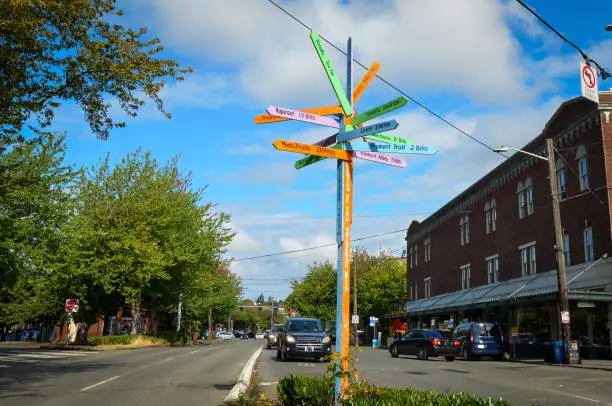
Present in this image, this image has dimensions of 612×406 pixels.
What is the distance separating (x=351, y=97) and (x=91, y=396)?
316 inches

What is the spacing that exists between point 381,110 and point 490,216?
3314 cm

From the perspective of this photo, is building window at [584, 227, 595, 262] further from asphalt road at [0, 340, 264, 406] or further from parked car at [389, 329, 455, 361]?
asphalt road at [0, 340, 264, 406]

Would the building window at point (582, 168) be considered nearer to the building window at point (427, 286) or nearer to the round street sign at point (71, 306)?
the building window at point (427, 286)

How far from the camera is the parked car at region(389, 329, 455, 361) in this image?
26.5 meters

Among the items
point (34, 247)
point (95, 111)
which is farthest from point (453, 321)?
point (95, 111)

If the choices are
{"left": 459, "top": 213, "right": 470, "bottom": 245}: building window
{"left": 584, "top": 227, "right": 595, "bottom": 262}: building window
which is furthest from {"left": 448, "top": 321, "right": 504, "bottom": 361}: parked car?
{"left": 459, "top": 213, "right": 470, "bottom": 245}: building window

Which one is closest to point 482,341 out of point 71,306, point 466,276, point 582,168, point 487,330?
point 487,330

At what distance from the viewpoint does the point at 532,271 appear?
3114 centimetres

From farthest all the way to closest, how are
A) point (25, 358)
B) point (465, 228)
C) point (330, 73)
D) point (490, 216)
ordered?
point (465, 228)
point (490, 216)
point (25, 358)
point (330, 73)

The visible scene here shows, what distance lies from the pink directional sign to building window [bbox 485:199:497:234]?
31481 mm

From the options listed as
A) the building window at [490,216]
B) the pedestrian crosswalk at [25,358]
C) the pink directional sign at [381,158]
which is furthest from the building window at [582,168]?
the pedestrian crosswalk at [25,358]

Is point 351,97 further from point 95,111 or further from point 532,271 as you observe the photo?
point 532,271

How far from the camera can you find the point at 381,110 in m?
6.43

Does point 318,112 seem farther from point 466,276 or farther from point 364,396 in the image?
point 466,276
